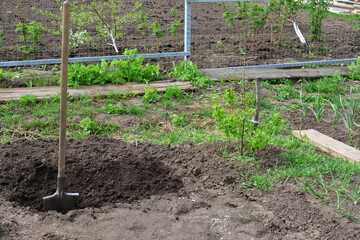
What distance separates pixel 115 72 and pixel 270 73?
247 centimetres

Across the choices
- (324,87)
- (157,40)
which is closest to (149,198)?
(324,87)

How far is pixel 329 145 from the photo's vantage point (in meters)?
5.48

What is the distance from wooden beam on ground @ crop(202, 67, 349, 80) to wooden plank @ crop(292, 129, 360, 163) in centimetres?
215

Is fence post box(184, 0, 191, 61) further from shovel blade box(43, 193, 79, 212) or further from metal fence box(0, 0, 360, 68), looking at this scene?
shovel blade box(43, 193, 79, 212)

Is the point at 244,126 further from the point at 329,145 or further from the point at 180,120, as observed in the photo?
the point at 180,120

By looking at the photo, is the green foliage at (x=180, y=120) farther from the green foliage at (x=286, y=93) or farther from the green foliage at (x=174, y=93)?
the green foliage at (x=286, y=93)

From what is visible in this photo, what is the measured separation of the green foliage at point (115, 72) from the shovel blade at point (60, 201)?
3229mm

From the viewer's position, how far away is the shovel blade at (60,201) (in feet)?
13.5

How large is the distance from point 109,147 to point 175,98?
7.11 ft

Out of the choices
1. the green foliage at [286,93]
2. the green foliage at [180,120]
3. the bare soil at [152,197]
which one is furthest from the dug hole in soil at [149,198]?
the green foliage at [286,93]

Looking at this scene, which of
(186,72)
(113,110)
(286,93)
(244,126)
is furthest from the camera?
(186,72)

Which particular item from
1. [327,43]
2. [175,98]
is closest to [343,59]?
[327,43]

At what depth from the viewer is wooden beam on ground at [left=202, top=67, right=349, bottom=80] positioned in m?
7.90

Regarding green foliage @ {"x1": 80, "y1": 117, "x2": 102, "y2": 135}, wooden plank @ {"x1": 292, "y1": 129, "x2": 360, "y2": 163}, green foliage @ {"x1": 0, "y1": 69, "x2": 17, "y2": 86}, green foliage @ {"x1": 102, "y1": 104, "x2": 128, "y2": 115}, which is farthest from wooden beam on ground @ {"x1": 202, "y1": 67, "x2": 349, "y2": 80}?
green foliage @ {"x1": 0, "y1": 69, "x2": 17, "y2": 86}
